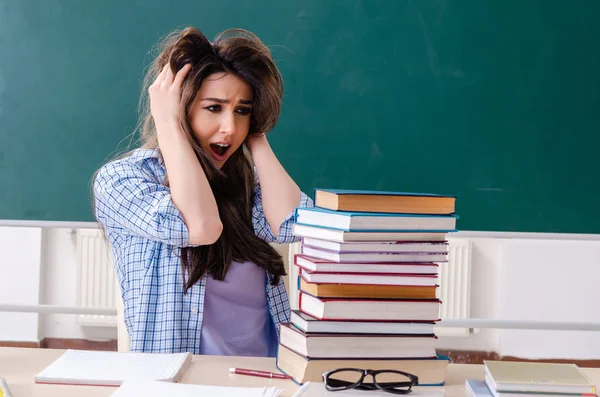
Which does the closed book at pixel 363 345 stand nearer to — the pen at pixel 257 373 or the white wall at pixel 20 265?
the pen at pixel 257 373

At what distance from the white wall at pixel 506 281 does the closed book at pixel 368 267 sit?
7.16ft

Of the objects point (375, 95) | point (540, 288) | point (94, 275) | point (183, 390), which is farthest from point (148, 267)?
point (540, 288)

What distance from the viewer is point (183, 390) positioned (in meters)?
1.06

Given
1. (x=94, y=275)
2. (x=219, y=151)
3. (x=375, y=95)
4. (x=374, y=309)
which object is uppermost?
(x=375, y=95)

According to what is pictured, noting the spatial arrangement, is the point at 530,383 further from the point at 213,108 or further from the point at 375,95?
the point at 375,95

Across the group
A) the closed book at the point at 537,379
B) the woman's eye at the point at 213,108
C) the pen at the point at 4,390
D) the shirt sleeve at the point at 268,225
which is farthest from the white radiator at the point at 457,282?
the pen at the point at 4,390

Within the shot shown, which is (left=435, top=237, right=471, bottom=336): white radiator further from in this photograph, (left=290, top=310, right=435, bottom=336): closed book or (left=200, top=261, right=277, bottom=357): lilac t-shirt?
(left=290, top=310, right=435, bottom=336): closed book

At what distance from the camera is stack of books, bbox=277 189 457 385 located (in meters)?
1.14

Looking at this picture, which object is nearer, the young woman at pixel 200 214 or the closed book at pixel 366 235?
the closed book at pixel 366 235

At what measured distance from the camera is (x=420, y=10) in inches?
98.3

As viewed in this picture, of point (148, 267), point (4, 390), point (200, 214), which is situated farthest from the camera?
point (148, 267)

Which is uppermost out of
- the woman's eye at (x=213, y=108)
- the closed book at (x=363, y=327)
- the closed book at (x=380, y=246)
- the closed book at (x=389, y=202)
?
the woman's eye at (x=213, y=108)

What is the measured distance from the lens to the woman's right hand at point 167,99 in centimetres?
160

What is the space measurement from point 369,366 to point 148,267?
66 cm
